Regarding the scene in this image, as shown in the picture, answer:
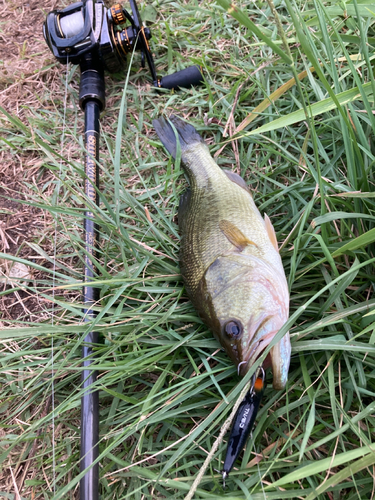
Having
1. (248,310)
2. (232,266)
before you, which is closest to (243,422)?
(248,310)

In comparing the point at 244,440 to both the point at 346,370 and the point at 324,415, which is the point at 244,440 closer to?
the point at 324,415

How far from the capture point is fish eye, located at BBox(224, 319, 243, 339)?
172 centimetres

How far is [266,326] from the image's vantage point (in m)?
1.67

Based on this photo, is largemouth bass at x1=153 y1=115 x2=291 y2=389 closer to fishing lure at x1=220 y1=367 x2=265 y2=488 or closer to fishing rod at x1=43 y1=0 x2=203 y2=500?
fishing lure at x1=220 y1=367 x2=265 y2=488

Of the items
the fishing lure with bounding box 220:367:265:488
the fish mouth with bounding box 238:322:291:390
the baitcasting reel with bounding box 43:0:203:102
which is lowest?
the fishing lure with bounding box 220:367:265:488

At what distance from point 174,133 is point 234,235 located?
1127mm

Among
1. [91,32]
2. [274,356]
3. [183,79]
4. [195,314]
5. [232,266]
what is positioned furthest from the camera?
[183,79]

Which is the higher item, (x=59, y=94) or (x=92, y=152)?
(x=59, y=94)

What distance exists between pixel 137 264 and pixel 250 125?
142 cm

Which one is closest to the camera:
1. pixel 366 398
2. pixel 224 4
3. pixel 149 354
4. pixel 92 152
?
pixel 224 4

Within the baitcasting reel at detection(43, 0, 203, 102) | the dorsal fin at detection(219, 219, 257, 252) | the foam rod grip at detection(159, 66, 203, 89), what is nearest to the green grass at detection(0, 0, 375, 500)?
the foam rod grip at detection(159, 66, 203, 89)

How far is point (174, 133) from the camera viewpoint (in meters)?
2.62

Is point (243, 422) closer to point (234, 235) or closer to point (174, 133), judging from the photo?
point (234, 235)

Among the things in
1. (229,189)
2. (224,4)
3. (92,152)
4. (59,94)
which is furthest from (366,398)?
(59,94)
